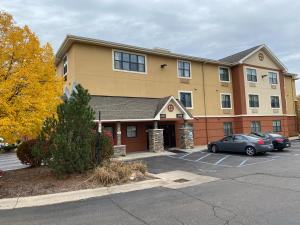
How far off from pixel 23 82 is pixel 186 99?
17722 mm

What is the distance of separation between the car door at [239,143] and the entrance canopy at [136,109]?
495 cm

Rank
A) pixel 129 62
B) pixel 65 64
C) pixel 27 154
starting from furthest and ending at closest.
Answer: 1. pixel 65 64
2. pixel 129 62
3. pixel 27 154

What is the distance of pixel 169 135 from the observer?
25.3 metres


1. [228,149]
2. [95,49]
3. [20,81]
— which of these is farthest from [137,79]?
[20,81]

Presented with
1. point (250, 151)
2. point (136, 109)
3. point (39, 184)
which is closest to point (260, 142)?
point (250, 151)

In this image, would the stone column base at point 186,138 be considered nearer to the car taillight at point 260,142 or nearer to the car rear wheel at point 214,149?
the car rear wheel at point 214,149

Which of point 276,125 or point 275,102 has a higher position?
point 275,102

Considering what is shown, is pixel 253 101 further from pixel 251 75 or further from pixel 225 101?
pixel 225 101

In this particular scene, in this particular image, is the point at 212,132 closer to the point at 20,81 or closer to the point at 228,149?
the point at 228,149

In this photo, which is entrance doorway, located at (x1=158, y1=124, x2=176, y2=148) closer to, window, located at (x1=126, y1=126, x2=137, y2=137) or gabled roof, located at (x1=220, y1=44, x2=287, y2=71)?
window, located at (x1=126, y1=126, x2=137, y2=137)

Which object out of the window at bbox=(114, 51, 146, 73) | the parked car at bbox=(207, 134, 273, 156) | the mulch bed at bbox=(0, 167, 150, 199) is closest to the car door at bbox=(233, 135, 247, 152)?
the parked car at bbox=(207, 134, 273, 156)

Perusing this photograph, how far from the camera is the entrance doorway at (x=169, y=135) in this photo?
981 inches

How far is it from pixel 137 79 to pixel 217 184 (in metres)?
14.3

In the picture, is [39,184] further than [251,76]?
No
